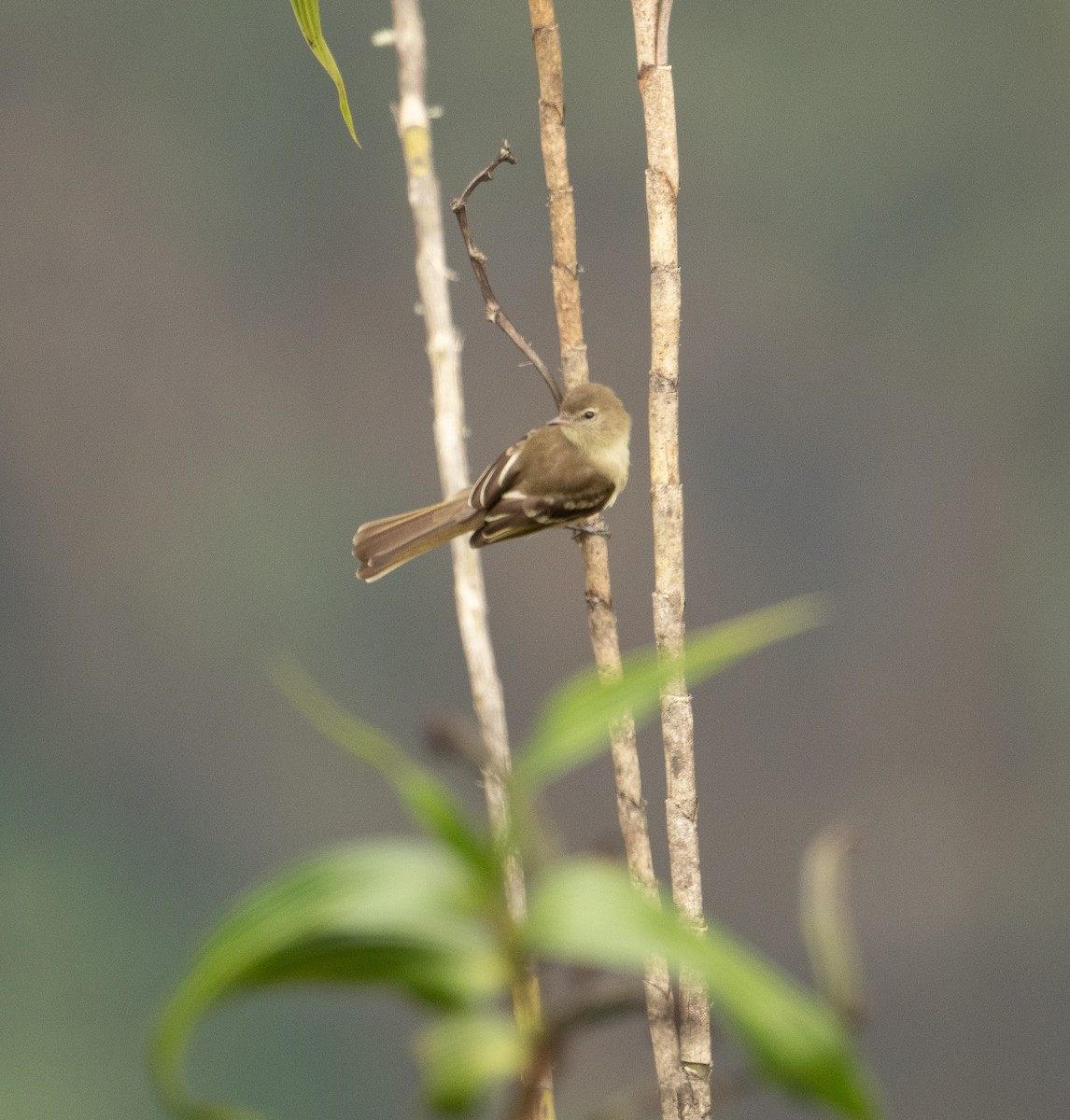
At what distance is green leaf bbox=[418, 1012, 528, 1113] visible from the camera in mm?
286

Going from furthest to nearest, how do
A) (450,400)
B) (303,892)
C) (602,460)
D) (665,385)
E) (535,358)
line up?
(602,460) → (450,400) → (535,358) → (665,385) → (303,892)

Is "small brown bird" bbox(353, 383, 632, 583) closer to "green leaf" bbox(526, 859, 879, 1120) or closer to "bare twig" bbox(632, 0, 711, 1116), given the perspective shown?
"bare twig" bbox(632, 0, 711, 1116)

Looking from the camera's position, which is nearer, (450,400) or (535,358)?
(535,358)

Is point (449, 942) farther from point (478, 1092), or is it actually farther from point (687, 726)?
point (687, 726)

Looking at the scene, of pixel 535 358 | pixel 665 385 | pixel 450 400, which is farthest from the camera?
pixel 450 400

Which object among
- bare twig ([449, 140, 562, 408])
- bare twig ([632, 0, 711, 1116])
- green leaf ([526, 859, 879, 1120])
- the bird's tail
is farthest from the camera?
the bird's tail

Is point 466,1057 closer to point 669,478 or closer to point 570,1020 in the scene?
point 570,1020

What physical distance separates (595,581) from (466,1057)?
18.9 inches

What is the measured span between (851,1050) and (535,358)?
567mm

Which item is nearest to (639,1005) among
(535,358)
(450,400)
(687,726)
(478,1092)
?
(478,1092)

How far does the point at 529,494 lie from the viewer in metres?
1.07

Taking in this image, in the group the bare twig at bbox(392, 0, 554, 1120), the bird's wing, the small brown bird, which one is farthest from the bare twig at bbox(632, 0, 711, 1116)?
the bird's wing

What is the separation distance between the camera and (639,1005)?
11.9 inches

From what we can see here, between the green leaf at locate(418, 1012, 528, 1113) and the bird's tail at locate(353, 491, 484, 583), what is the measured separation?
2.29ft
